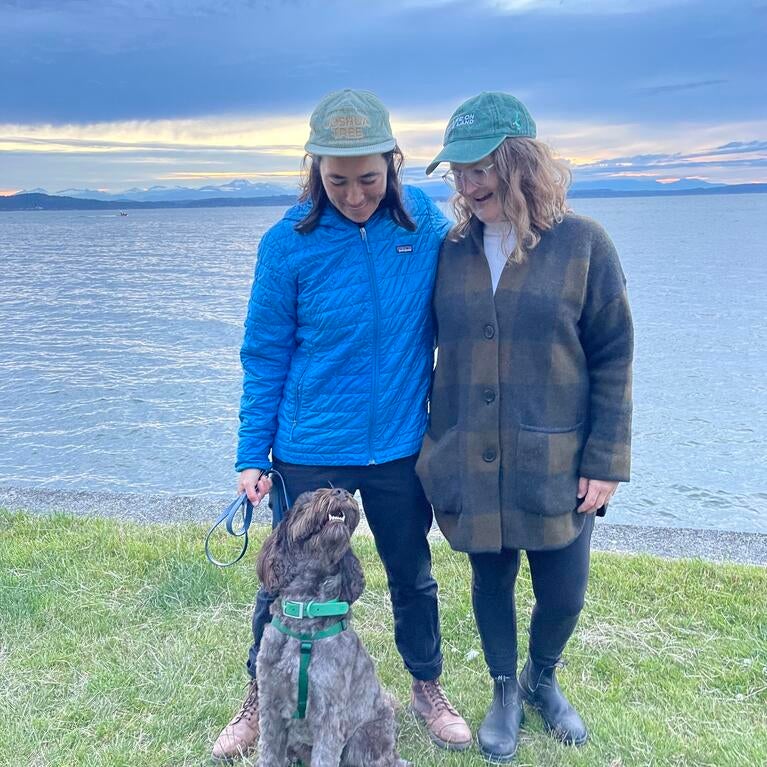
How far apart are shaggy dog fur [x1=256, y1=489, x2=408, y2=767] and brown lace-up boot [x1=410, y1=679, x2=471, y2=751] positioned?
A: 71 cm

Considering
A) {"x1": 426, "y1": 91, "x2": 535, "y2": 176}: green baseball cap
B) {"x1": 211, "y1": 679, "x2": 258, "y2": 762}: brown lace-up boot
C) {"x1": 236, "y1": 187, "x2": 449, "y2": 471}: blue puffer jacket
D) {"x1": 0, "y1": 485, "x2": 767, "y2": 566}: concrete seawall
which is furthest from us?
{"x1": 0, "y1": 485, "x2": 767, "y2": 566}: concrete seawall

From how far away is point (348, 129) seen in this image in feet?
10.3

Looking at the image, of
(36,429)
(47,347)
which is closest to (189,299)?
(47,347)

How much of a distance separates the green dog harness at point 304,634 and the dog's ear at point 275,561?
9 cm

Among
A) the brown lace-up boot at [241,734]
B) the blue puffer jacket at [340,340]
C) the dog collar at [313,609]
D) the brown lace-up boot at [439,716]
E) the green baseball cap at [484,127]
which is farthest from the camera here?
the brown lace-up boot at [439,716]

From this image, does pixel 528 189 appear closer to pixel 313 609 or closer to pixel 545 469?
pixel 545 469

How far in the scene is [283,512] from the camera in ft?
11.9

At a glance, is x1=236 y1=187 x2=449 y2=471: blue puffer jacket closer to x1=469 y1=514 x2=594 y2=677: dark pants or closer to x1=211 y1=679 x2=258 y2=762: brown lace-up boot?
x1=469 y1=514 x2=594 y2=677: dark pants

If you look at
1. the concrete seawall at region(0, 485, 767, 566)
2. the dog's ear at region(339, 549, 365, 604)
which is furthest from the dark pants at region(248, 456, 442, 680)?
the concrete seawall at region(0, 485, 767, 566)

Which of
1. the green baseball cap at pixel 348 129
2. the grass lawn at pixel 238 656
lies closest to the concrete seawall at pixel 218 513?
the grass lawn at pixel 238 656

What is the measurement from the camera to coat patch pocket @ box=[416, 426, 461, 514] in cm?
341

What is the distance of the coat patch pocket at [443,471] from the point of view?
11.2 ft

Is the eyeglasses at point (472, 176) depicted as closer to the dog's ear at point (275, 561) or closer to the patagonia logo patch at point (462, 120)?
the patagonia logo patch at point (462, 120)

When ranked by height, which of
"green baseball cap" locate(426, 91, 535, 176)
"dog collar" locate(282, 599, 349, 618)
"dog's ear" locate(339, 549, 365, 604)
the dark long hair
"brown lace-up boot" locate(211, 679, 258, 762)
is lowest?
"brown lace-up boot" locate(211, 679, 258, 762)
